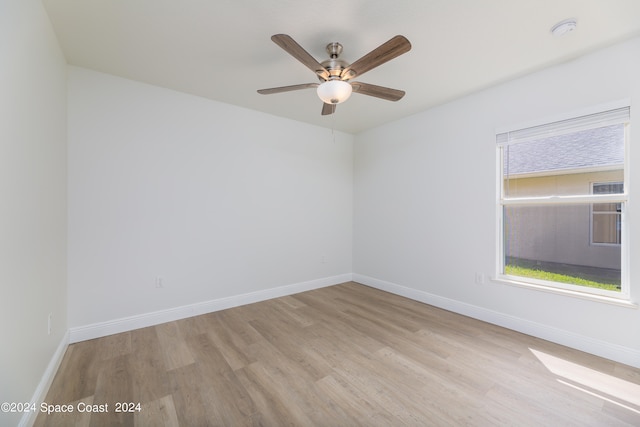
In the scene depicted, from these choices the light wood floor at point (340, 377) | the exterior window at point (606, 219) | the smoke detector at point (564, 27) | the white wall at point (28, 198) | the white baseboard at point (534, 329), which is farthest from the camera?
the exterior window at point (606, 219)

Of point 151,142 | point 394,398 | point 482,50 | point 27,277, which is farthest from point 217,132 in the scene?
point 394,398

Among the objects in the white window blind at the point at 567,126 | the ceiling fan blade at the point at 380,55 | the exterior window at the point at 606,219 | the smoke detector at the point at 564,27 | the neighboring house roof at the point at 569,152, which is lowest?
the exterior window at the point at 606,219

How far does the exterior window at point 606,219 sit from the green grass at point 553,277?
1.23 ft

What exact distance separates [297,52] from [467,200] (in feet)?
8.42

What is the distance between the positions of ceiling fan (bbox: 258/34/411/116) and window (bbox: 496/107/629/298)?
5.53ft

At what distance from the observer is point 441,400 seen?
173cm

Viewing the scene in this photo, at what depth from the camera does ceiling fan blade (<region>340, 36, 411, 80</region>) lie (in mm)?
1645

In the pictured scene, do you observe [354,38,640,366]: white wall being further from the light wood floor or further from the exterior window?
the light wood floor

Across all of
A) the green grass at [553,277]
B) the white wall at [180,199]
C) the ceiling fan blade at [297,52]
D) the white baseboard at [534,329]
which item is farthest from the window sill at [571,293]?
the ceiling fan blade at [297,52]

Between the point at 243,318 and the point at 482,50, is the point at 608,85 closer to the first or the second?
the point at 482,50

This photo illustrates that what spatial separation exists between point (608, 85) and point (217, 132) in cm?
390

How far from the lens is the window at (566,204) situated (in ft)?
7.47

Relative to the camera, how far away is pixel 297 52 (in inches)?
69.2

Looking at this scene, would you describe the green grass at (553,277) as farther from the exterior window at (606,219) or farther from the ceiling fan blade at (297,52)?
the ceiling fan blade at (297,52)
